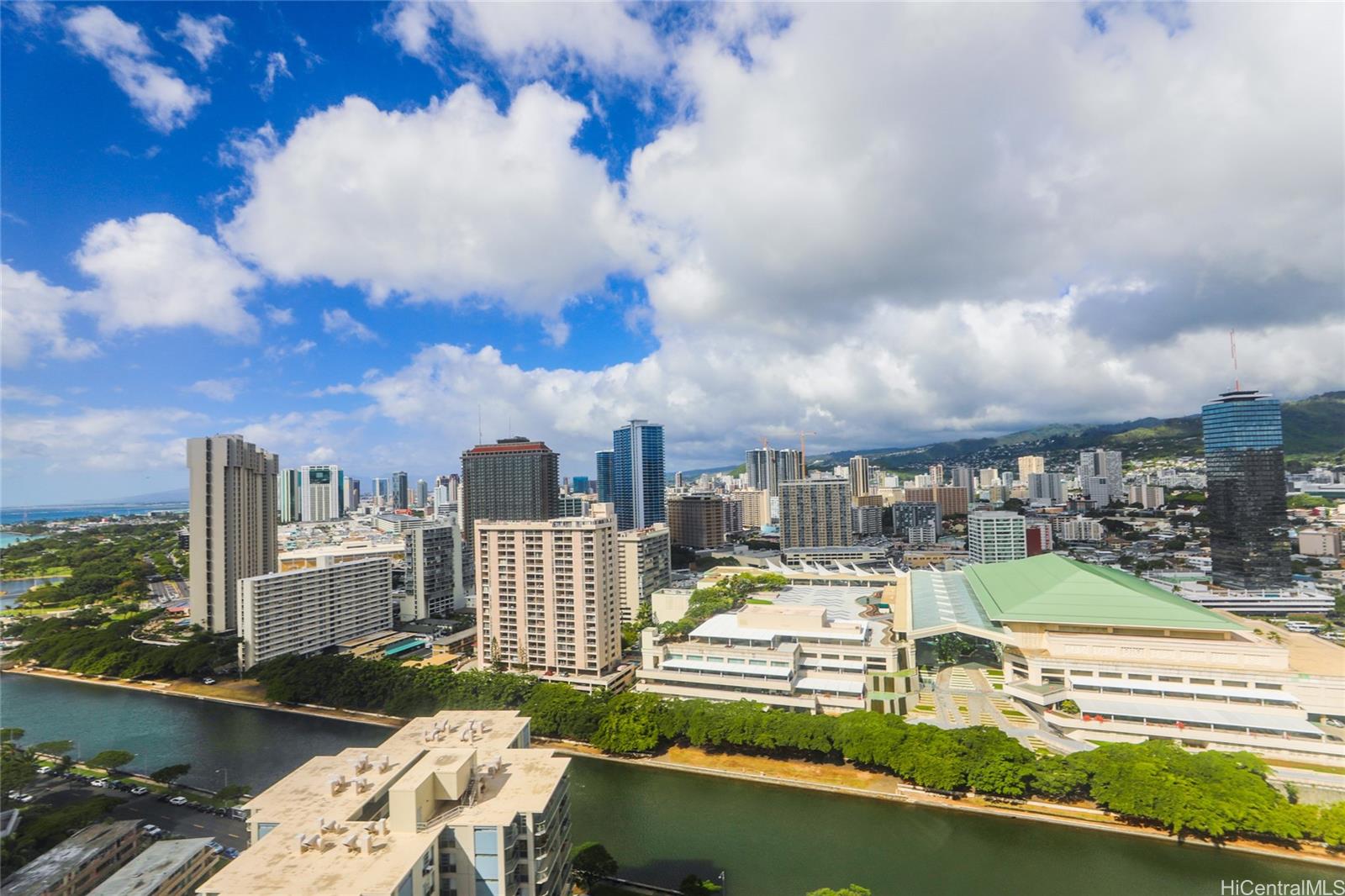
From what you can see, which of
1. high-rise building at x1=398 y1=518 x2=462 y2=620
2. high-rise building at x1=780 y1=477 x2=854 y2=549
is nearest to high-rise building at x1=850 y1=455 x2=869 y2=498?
high-rise building at x1=780 y1=477 x2=854 y2=549

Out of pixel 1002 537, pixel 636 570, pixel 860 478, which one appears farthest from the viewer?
pixel 860 478

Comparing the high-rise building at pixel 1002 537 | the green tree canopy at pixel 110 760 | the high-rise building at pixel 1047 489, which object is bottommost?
the green tree canopy at pixel 110 760

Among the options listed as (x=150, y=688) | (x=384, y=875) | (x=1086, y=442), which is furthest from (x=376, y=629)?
(x=1086, y=442)

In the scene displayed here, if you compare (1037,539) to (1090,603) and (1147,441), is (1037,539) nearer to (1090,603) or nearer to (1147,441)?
(1090,603)

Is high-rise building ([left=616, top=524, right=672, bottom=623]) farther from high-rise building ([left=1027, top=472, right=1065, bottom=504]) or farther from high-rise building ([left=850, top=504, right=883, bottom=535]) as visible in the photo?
high-rise building ([left=1027, top=472, right=1065, bottom=504])

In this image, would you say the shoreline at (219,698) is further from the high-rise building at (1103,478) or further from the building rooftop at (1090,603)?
the high-rise building at (1103,478)

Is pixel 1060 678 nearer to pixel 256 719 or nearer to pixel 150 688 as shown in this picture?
pixel 256 719

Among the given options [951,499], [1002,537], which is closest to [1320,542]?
[1002,537]

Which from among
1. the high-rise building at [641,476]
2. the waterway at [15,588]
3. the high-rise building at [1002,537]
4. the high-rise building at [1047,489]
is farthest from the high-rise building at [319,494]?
the high-rise building at [1047,489]
